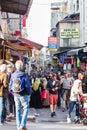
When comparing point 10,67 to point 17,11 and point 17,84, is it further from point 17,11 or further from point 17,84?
point 17,11

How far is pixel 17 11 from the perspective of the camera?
28.8m

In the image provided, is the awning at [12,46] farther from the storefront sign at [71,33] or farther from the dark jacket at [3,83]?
the storefront sign at [71,33]

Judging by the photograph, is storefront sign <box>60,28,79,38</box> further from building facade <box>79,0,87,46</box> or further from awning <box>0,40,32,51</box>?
awning <box>0,40,32,51</box>

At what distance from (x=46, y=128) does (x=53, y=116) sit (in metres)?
4.77

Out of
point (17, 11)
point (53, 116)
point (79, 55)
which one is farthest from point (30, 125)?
point (79, 55)

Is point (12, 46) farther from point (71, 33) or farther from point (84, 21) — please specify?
point (71, 33)

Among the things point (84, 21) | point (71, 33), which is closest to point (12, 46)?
point (84, 21)

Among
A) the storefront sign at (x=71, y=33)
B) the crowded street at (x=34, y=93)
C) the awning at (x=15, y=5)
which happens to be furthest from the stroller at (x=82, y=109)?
the storefront sign at (x=71, y=33)

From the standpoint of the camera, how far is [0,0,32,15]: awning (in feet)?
81.1

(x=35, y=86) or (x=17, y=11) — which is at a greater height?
(x=17, y=11)

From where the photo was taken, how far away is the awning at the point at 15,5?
24712 mm

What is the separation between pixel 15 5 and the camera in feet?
85.9

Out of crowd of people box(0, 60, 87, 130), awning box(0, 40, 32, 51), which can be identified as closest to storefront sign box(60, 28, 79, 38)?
awning box(0, 40, 32, 51)

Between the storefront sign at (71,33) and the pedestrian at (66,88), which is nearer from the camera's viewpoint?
the pedestrian at (66,88)
